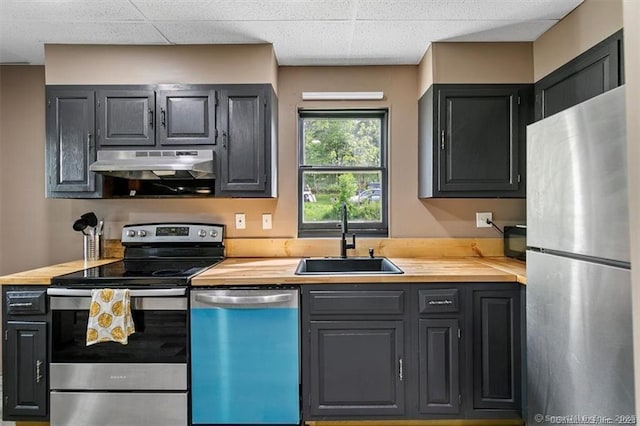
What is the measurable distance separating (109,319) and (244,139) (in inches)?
50.2

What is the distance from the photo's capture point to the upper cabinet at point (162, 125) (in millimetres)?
2404

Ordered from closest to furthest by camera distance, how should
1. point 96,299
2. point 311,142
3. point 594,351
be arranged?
1. point 594,351
2. point 96,299
3. point 311,142

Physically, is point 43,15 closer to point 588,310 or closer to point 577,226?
point 577,226

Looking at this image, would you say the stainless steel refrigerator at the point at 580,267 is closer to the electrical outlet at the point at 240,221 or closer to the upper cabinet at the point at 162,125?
the upper cabinet at the point at 162,125

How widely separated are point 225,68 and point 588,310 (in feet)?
7.58

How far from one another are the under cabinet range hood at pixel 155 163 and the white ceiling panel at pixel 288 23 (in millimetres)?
724

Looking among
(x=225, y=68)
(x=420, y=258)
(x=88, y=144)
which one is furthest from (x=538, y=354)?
(x=88, y=144)

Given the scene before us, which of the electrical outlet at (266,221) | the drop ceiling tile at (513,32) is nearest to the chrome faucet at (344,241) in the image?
the electrical outlet at (266,221)

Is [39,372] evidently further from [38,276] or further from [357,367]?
[357,367]

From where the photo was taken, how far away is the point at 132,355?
1.97 m

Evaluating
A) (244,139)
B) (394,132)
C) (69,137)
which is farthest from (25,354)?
(394,132)

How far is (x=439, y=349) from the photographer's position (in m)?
2.01

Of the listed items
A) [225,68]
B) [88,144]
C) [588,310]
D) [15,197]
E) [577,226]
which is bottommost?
[588,310]

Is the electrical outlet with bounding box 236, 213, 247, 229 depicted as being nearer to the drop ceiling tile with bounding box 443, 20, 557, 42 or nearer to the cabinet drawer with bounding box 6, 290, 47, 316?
the cabinet drawer with bounding box 6, 290, 47, 316
